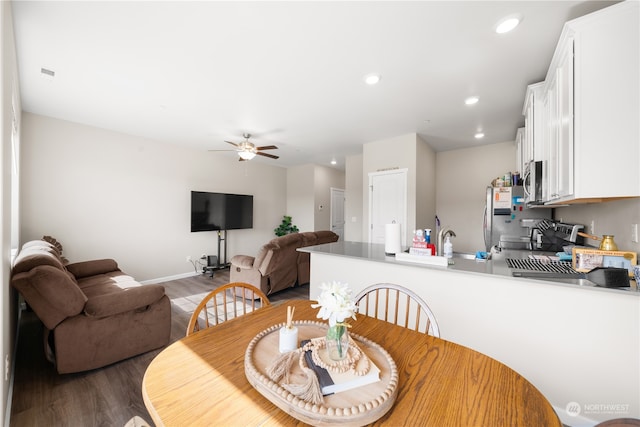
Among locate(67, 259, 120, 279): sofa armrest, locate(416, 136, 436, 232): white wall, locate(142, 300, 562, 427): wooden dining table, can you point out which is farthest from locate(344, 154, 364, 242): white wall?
locate(142, 300, 562, 427): wooden dining table

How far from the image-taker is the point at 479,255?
2.17 meters

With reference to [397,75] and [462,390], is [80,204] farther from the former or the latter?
[462,390]

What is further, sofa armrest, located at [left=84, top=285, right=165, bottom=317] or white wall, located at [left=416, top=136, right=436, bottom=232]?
white wall, located at [left=416, top=136, right=436, bottom=232]

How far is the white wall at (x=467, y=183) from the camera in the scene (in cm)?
473

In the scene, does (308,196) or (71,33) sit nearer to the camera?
(71,33)

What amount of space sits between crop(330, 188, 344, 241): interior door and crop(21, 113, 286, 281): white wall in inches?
113

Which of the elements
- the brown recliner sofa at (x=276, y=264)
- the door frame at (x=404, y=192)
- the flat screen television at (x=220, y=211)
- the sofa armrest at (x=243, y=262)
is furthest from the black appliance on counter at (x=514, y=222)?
the flat screen television at (x=220, y=211)

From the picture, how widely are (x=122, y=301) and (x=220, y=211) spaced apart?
11.5 feet

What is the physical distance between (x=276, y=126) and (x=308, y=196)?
303cm

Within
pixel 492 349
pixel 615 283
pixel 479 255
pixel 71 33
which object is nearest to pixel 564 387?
pixel 492 349

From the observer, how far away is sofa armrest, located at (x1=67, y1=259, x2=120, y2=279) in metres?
3.11

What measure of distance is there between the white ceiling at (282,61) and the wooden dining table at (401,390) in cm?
207

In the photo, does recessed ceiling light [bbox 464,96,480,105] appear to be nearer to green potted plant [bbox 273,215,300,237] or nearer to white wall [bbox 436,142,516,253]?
white wall [bbox 436,142,516,253]

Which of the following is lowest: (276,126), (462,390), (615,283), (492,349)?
(492,349)
